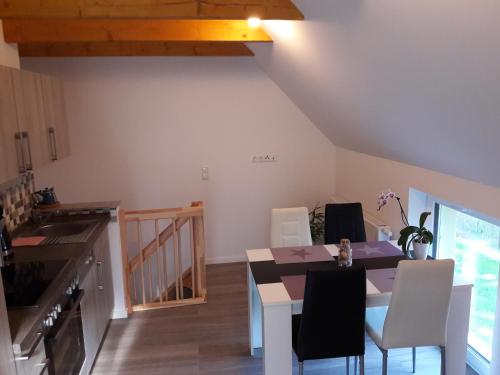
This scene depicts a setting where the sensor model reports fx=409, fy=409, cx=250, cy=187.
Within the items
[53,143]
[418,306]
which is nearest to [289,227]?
[418,306]

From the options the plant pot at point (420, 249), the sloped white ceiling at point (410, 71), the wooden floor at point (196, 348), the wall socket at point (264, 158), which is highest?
the sloped white ceiling at point (410, 71)

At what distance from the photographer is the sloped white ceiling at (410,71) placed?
5.01 feet

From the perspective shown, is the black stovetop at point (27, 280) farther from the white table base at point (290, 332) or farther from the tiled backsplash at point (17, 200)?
the white table base at point (290, 332)

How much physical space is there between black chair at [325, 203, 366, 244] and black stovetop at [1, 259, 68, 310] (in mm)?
2115

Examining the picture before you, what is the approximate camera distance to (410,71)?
6.56 ft

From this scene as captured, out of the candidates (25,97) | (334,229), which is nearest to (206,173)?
(334,229)

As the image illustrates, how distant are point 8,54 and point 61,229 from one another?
1429 millimetres

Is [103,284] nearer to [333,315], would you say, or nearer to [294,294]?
[294,294]

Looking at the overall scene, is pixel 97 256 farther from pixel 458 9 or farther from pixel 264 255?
pixel 458 9

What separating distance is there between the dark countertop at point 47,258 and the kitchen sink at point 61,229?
0.33 ft

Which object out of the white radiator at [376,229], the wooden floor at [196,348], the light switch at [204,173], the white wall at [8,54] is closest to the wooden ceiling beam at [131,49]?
the white wall at [8,54]

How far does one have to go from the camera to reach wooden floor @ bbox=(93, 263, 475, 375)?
296 centimetres

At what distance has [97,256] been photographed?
3137mm

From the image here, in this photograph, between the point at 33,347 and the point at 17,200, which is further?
the point at 17,200
